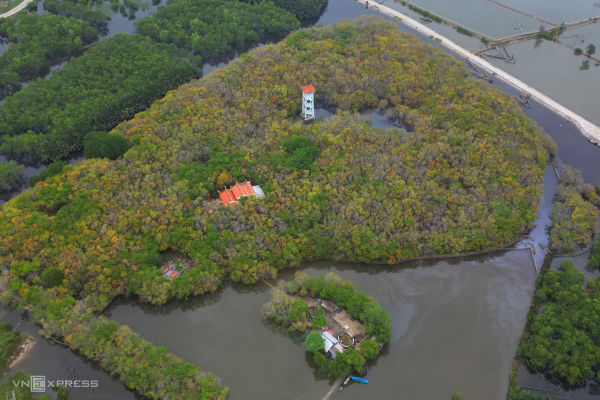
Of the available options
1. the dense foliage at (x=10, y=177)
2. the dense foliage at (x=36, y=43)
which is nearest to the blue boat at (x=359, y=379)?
the dense foliage at (x=10, y=177)

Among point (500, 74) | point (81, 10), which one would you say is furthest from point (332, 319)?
point (81, 10)

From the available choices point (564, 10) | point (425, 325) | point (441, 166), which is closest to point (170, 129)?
point (441, 166)

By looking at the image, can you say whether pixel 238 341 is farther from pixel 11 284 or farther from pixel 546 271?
pixel 546 271

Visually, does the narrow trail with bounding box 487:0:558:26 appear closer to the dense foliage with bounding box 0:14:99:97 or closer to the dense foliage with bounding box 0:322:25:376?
the dense foliage with bounding box 0:14:99:97

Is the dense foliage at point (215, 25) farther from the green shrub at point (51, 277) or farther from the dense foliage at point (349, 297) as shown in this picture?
the dense foliage at point (349, 297)

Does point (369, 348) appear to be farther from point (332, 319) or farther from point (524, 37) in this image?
point (524, 37)

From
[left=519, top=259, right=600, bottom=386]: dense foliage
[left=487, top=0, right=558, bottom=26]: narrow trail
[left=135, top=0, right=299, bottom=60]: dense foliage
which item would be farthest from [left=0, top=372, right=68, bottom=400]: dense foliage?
[left=487, top=0, right=558, bottom=26]: narrow trail
